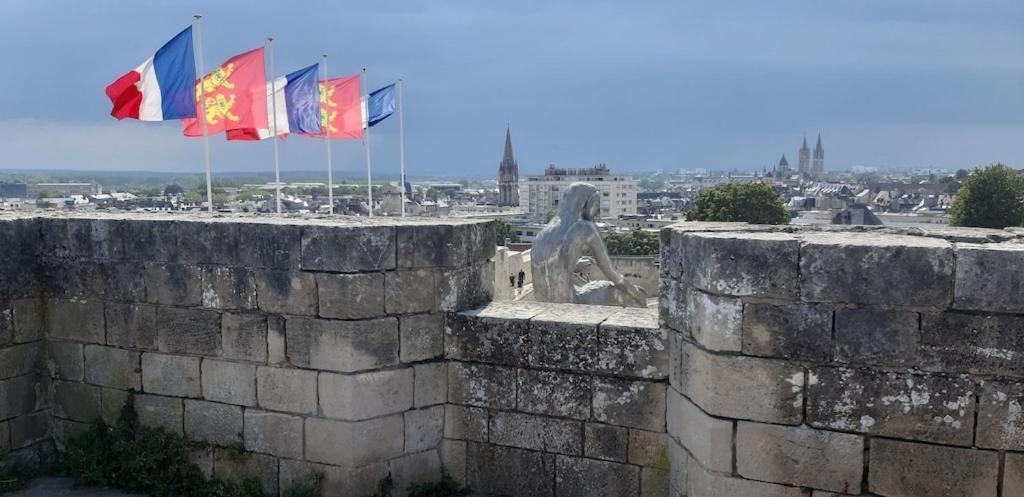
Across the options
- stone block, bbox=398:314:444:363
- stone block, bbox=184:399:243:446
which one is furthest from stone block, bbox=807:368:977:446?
stone block, bbox=184:399:243:446

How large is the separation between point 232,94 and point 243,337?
31.2ft

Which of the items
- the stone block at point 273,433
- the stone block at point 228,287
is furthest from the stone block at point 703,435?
the stone block at point 228,287

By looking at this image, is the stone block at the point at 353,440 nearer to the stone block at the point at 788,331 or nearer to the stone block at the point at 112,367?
the stone block at the point at 112,367

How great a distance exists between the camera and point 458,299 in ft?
17.7

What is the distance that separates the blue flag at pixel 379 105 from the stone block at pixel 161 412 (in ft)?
51.1

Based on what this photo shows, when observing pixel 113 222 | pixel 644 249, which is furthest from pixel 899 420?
pixel 644 249

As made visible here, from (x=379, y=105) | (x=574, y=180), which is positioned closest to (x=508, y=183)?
(x=574, y=180)

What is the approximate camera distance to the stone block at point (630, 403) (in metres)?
4.89

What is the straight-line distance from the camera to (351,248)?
4961 millimetres

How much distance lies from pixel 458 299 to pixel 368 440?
1.10m

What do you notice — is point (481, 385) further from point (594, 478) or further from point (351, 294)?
point (351, 294)

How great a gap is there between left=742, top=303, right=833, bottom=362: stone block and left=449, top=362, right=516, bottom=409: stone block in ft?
5.63

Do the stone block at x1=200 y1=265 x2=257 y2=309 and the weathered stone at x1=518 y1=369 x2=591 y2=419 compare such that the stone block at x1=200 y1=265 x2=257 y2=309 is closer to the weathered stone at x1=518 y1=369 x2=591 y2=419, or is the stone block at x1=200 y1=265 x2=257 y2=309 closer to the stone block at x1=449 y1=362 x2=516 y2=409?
the stone block at x1=449 y1=362 x2=516 y2=409

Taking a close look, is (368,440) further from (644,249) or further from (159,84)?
(644,249)
